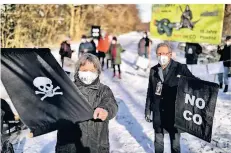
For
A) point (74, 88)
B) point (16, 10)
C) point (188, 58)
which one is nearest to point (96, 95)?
point (74, 88)

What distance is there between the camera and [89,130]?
1.39 m

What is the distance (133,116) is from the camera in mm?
2975

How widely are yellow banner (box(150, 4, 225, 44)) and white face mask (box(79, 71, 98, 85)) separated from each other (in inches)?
50.7

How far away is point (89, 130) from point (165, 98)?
2.31ft

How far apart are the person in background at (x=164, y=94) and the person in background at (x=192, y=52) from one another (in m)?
1.71

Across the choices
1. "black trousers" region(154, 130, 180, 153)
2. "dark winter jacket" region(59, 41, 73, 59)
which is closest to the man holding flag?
"black trousers" region(154, 130, 180, 153)

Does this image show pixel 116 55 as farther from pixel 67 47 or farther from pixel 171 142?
pixel 171 142

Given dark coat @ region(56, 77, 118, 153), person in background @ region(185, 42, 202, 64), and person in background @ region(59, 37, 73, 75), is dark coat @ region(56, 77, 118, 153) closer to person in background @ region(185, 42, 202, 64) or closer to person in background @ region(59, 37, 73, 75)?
person in background @ region(59, 37, 73, 75)

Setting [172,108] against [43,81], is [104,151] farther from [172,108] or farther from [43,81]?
[172,108]

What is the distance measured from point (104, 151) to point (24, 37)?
1369mm

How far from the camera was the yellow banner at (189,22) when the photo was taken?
8.19 ft

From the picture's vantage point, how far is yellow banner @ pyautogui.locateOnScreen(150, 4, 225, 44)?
8.19 ft

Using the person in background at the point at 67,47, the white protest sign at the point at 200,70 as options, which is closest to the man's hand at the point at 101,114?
the person in background at the point at 67,47

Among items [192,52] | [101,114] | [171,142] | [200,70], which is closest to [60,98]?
[101,114]
